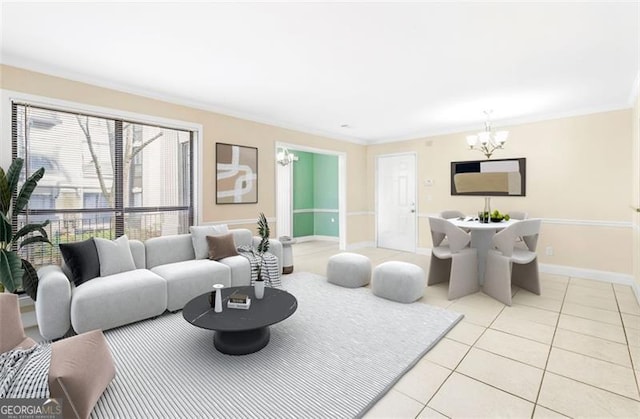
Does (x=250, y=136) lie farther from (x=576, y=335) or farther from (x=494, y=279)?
(x=576, y=335)

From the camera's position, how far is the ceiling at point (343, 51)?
2203 millimetres

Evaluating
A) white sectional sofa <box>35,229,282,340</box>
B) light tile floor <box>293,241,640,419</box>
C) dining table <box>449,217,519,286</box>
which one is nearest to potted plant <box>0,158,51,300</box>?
white sectional sofa <box>35,229,282,340</box>

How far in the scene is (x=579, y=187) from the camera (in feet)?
15.1

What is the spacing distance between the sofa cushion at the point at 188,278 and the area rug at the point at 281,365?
19cm

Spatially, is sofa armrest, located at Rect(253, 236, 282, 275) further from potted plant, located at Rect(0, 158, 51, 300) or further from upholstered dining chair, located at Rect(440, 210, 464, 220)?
upholstered dining chair, located at Rect(440, 210, 464, 220)

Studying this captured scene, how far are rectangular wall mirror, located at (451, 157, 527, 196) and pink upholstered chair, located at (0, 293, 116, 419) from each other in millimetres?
5734

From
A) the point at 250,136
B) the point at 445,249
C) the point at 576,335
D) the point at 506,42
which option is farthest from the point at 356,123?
the point at 576,335

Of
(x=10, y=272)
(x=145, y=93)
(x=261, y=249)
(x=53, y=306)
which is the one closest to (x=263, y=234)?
(x=261, y=249)

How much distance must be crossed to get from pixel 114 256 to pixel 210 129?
222cm

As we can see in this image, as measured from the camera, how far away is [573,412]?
179 cm

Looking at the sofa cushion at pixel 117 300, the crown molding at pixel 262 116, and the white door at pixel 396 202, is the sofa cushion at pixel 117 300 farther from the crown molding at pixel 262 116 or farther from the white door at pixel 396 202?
the white door at pixel 396 202

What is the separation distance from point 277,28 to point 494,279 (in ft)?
11.8

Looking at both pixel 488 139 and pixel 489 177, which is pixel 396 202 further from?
pixel 488 139

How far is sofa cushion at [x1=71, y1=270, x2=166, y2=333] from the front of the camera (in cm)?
262
